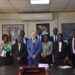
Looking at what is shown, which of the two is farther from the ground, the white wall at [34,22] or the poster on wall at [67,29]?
the white wall at [34,22]

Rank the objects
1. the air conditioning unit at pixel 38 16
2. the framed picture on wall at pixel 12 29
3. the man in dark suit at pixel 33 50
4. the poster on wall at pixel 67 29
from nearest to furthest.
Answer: the man in dark suit at pixel 33 50, the air conditioning unit at pixel 38 16, the poster on wall at pixel 67 29, the framed picture on wall at pixel 12 29

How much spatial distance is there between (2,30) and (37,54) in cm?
339

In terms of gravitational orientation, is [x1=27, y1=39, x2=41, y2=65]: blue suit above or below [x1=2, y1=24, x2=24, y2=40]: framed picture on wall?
below

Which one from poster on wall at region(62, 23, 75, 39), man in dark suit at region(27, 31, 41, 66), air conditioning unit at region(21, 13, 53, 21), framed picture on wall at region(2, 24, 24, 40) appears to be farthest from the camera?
framed picture on wall at region(2, 24, 24, 40)

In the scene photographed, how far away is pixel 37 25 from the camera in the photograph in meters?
8.40

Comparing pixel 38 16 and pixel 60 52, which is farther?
pixel 38 16

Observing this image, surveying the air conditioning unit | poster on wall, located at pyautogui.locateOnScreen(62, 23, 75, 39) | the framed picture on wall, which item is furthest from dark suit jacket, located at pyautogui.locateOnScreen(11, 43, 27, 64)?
poster on wall, located at pyautogui.locateOnScreen(62, 23, 75, 39)

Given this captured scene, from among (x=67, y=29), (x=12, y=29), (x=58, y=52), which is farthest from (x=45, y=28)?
(x=58, y=52)

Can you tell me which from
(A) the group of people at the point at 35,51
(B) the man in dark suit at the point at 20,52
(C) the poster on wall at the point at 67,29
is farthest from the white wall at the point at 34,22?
(B) the man in dark suit at the point at 20,52

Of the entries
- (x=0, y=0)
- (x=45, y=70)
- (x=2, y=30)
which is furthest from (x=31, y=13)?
(x=45, y=70)

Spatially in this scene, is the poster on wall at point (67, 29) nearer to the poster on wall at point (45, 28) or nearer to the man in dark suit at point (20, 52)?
the poster on wall at point (45, 28)

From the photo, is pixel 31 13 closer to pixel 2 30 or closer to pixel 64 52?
pixel 2 30

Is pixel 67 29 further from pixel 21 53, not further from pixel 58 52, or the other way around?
pixel 21 53

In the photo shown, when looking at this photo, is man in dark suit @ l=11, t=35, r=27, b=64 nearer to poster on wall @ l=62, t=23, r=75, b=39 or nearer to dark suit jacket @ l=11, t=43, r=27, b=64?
dark suit jacket @ l=11, t=43, r=27, b=64
